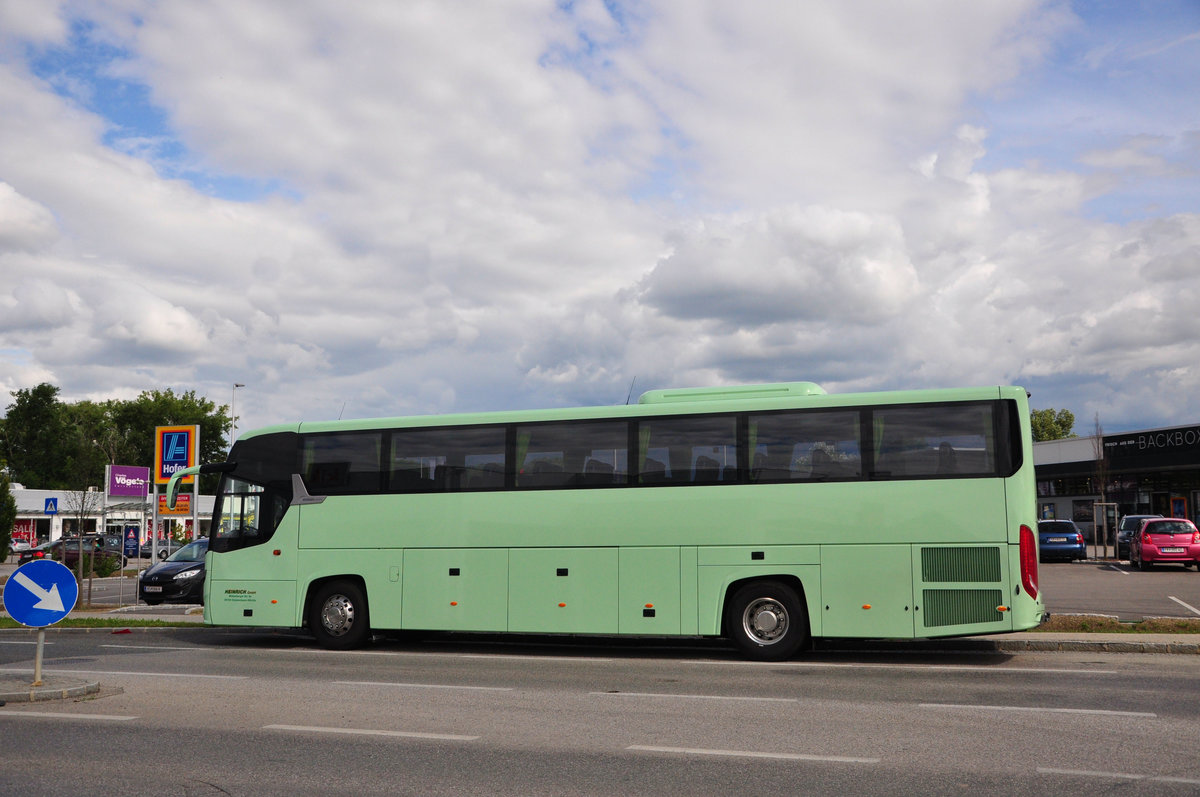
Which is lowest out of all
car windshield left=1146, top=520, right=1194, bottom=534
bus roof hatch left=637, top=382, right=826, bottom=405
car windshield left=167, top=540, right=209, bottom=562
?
car windshield left=167, top=540, right=209, bottom=562

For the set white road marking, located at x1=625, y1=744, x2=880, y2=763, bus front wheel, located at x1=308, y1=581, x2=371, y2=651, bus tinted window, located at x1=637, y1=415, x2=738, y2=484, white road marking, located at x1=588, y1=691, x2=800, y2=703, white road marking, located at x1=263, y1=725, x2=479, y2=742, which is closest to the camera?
white road marking, located at x1=625, y1=744, x2=880, y2=763

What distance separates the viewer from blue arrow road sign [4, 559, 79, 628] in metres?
9.88

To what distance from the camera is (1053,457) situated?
196ft

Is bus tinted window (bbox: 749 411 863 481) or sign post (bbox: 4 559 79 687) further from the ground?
bus tinted window (bbox: 749 411 863 481)

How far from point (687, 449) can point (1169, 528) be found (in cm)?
2595

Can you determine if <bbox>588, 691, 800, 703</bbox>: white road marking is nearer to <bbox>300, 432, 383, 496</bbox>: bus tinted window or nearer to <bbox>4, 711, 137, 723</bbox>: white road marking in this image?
<bbox>4, 711, 137, 723</bbox>: white road marking

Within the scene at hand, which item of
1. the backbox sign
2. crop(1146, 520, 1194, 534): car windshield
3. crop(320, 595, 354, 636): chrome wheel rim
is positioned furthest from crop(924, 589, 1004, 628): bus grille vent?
crop(1146, 520, 1194, 534): car windshield

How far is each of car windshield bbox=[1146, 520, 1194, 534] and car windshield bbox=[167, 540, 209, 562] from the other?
92.7 ft

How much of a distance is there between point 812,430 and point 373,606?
22.2ft

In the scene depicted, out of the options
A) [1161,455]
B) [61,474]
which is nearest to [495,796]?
[1161,455]

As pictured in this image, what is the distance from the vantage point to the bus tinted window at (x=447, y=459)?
14.5 meters

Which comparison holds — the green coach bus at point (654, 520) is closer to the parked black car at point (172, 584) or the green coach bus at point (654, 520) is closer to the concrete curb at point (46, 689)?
the concrete curb at point (46, 689)

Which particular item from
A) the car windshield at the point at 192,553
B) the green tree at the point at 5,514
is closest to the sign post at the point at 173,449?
the car windshield at the point at 192,553

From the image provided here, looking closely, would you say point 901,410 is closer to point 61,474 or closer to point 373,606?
point 373,606
